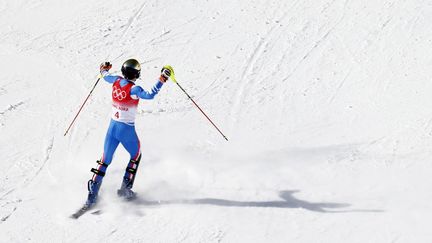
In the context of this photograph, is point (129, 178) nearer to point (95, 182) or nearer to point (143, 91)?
point (95, 182)

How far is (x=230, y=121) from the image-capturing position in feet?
34.9

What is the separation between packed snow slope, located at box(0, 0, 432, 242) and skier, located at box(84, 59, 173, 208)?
14.8 inches

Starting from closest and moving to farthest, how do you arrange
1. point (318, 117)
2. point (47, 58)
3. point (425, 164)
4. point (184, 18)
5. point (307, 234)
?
point (307, 234), point (425, 164), point (318, 117), point (47, 58), point (184, 18)

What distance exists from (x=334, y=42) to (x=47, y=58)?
571 cm

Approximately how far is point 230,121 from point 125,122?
2.78 meters

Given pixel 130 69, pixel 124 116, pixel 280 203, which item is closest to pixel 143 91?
pixel 130 69

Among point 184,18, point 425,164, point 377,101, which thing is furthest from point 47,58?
point 425,164

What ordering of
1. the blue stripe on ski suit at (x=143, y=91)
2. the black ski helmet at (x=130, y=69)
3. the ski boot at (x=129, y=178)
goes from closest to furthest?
the blue stripe on ski suit at (x=143, y=91) → the black ski helmet at (x=130, y=69) → the ski boot at (x=129, y=178)

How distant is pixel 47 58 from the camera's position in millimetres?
12352

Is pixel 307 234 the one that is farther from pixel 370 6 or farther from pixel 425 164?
pixel 370 6

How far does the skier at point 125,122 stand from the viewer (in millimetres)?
8070

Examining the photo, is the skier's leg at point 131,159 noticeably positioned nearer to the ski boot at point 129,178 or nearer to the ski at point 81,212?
the ski boot at point 129,178

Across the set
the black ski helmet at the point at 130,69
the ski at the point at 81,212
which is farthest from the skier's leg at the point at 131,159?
the black ski helmet at the point at 130,69

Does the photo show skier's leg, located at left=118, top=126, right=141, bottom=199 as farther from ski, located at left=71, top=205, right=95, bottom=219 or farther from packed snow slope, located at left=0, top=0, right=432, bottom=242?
ski, located at left=71, top=205, right=95, bottom=219
